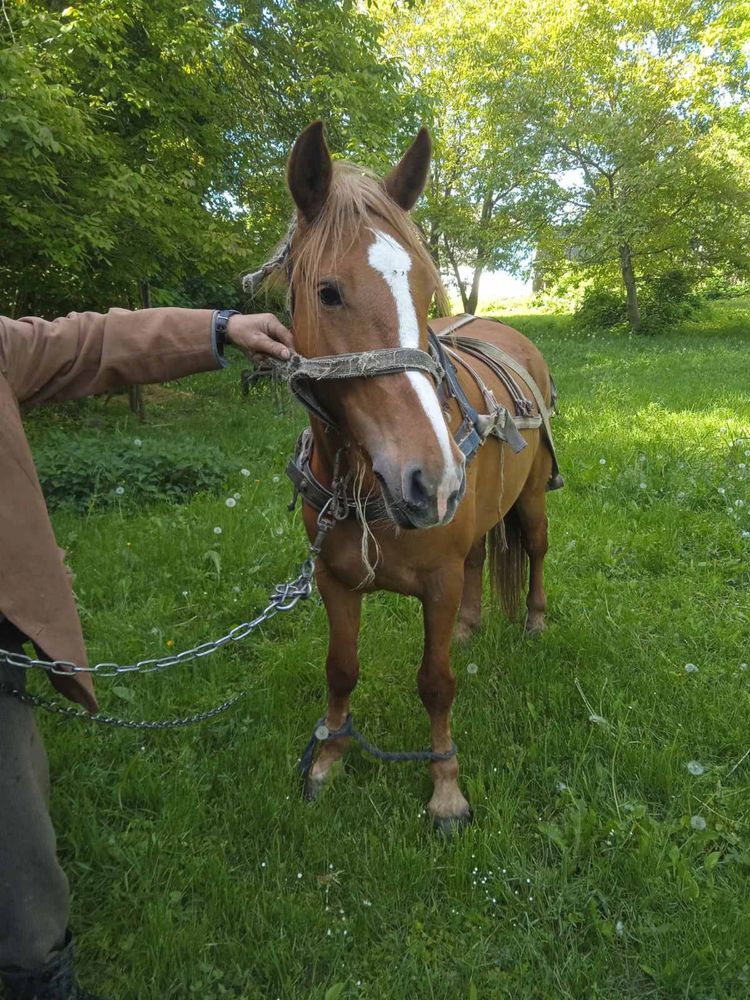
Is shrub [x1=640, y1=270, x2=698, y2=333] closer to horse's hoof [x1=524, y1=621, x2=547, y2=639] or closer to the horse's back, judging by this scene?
the horse's back

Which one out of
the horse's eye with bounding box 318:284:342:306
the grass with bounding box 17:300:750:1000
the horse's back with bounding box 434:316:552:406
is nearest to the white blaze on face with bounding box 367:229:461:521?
the horse's eye with bounding box 318:284:342:306

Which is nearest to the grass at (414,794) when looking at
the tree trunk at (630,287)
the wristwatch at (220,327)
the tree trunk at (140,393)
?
the wristwatch at (220,327)

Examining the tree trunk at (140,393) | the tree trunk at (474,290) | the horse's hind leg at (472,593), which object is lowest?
the horse's hind leg at (472,593)

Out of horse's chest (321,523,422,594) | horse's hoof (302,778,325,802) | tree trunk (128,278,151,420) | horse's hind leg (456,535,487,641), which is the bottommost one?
horse's hoof (302,778,325,802)

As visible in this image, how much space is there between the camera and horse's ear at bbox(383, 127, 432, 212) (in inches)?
71.8

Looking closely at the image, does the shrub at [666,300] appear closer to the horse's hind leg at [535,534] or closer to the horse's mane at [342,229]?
the horse's hind leg at [535,534]

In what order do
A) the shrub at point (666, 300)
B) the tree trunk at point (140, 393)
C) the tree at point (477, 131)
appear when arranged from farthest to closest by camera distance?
the tree at point (477, 131)
the shrub at point (666, 300)
the tree trunk at point (140, 393)

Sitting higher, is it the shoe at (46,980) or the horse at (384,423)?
the horse at (384,423)

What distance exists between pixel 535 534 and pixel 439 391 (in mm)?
1784

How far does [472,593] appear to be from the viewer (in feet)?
11.6

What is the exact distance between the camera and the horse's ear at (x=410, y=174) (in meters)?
1.82

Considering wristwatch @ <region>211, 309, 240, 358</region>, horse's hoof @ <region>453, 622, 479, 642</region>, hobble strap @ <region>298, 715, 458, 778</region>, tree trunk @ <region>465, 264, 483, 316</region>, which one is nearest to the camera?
wristwatch @ <region>211, 309, 240, 358</region>

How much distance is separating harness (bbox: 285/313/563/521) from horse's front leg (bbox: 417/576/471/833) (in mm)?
435

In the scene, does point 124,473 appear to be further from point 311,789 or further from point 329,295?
point 329,295
